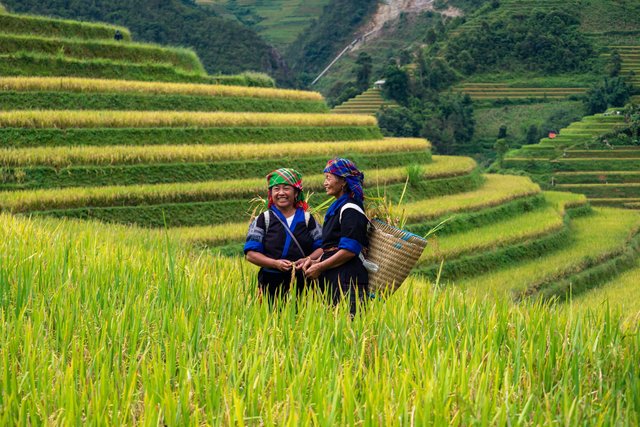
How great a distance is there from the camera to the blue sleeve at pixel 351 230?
470 centimetres

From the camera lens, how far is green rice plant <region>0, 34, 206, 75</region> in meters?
17.8

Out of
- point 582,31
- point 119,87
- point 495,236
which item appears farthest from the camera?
point 582,31

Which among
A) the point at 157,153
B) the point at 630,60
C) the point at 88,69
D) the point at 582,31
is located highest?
the point at 88,69

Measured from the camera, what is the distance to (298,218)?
494 cm

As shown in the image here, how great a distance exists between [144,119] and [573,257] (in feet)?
26.1

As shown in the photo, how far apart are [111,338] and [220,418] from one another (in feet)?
3.69

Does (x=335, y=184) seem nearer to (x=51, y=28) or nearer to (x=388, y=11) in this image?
(x=51, y=28)

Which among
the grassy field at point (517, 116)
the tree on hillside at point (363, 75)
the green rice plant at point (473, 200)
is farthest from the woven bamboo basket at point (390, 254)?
the tree on hillside at point (363, 75)

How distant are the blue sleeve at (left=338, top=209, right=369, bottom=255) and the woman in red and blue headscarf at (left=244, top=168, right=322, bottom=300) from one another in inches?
8.7

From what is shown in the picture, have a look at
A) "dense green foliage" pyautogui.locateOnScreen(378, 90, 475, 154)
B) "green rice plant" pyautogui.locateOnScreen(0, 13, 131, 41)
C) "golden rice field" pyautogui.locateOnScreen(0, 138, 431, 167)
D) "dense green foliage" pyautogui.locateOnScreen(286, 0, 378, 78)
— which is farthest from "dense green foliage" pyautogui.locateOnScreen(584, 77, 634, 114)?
"dense green foliage" pyautogui.locateOnScreen(286, 0, 378, 78)

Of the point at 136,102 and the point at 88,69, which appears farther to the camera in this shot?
the point at 88,69

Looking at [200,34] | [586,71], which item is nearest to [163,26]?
[200,34]

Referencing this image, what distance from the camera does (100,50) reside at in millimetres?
19516

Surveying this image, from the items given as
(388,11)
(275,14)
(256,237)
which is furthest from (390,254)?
(275,14)
